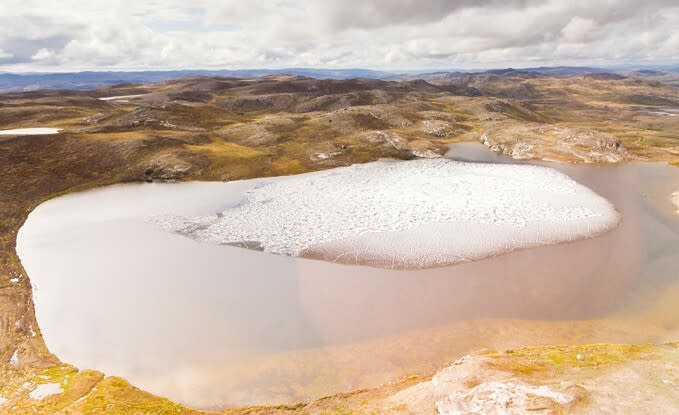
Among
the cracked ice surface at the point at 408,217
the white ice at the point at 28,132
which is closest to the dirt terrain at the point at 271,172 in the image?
the white ice at the point at 28,132

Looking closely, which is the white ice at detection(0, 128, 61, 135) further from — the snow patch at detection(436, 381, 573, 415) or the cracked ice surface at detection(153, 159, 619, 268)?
the snow patch at detection(436, 381, 573, 415)

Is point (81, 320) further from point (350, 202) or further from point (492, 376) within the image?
point (350, 202)

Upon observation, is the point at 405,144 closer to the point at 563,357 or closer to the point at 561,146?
the point at 561,146

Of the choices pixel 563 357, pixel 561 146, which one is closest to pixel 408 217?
pixel 563 357

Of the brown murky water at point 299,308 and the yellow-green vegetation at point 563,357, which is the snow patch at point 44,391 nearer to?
the brown murky water at point 299,308

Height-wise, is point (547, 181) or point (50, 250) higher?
point (547, 181)

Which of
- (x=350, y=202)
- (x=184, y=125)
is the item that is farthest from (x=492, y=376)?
(x=184, y=125)
